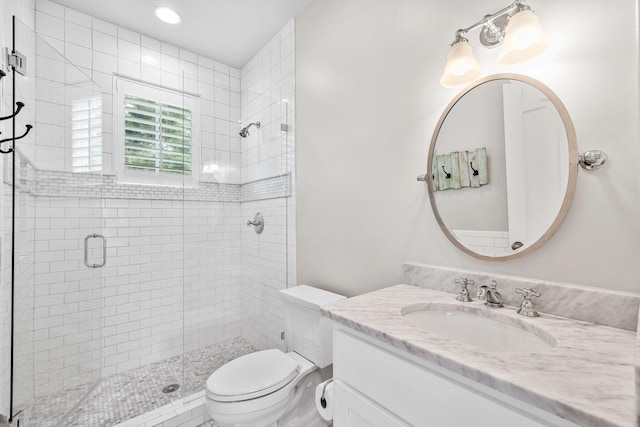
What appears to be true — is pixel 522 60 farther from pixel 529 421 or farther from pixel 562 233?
pixel 529 421

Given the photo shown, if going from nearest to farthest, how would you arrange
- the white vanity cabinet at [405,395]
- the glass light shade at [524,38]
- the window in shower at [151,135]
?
the white vanity cabinet at [405,395] → the glass light shade at [524,38] → the window in shower at [151,135]

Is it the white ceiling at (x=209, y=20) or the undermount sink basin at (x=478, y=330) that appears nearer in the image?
the undermount sink basin at (x=478, y=330)

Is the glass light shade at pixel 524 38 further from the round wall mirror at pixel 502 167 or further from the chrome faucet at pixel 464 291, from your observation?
the chrome faucet at pixel 464 291

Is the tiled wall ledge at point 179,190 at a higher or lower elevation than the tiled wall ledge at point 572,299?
higher

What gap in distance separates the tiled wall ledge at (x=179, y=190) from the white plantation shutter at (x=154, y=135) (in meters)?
0.19

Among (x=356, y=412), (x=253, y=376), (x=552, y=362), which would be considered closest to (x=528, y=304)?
(x=552, y=362)

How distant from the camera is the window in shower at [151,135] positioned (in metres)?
2.27

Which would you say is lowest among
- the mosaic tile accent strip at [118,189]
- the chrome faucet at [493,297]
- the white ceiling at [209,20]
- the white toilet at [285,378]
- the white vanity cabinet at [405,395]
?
the white toilet at [285,378]

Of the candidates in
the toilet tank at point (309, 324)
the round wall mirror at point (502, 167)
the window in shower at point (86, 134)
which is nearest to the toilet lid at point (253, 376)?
the toilet tank at point (309, 324)

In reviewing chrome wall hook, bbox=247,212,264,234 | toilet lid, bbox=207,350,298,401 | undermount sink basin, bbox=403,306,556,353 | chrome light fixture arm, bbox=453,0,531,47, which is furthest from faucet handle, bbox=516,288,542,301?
chrome wall hook, bbox=247,212,264,234

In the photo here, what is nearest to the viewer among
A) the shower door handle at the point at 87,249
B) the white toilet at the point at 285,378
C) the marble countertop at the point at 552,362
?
the marble countertop at the point at 552,362

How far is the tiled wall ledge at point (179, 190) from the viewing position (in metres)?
1.88

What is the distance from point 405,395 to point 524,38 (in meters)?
1.11

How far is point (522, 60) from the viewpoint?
3.07 ft
